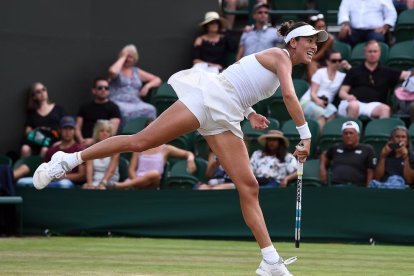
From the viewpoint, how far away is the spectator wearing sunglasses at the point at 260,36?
16.6m

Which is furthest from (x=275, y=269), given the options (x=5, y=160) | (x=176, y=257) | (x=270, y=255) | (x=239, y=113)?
(x=5, y=160)

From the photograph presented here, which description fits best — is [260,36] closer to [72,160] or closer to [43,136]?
[43,136]

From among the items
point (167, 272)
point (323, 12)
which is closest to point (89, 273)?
point (167, 272)

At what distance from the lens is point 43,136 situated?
51.7 feet

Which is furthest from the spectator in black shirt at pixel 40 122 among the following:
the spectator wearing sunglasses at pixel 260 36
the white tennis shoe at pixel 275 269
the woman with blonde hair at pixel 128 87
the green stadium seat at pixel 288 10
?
the white tennis shoe at pixel 275 269

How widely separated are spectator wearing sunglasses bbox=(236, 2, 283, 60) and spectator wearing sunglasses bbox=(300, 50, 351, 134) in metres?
1.12

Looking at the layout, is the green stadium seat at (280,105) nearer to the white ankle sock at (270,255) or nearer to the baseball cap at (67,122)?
the baseball cap at (67,122)

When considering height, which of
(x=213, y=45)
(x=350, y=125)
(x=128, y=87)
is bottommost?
(x=350, y=125)

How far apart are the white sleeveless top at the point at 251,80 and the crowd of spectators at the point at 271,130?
5679mm

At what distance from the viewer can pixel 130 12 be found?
57.9 ft

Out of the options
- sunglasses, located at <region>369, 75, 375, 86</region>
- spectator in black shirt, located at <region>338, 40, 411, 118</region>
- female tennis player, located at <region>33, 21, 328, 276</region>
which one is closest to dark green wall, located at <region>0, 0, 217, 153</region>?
spectator in black shirt, located at <region>338, 40, 411, 118</region>

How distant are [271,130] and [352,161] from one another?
1.28 m

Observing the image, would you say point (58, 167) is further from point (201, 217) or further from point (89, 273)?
point (201, 217)

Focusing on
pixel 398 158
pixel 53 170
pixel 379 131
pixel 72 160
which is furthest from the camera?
pixel 379 131
